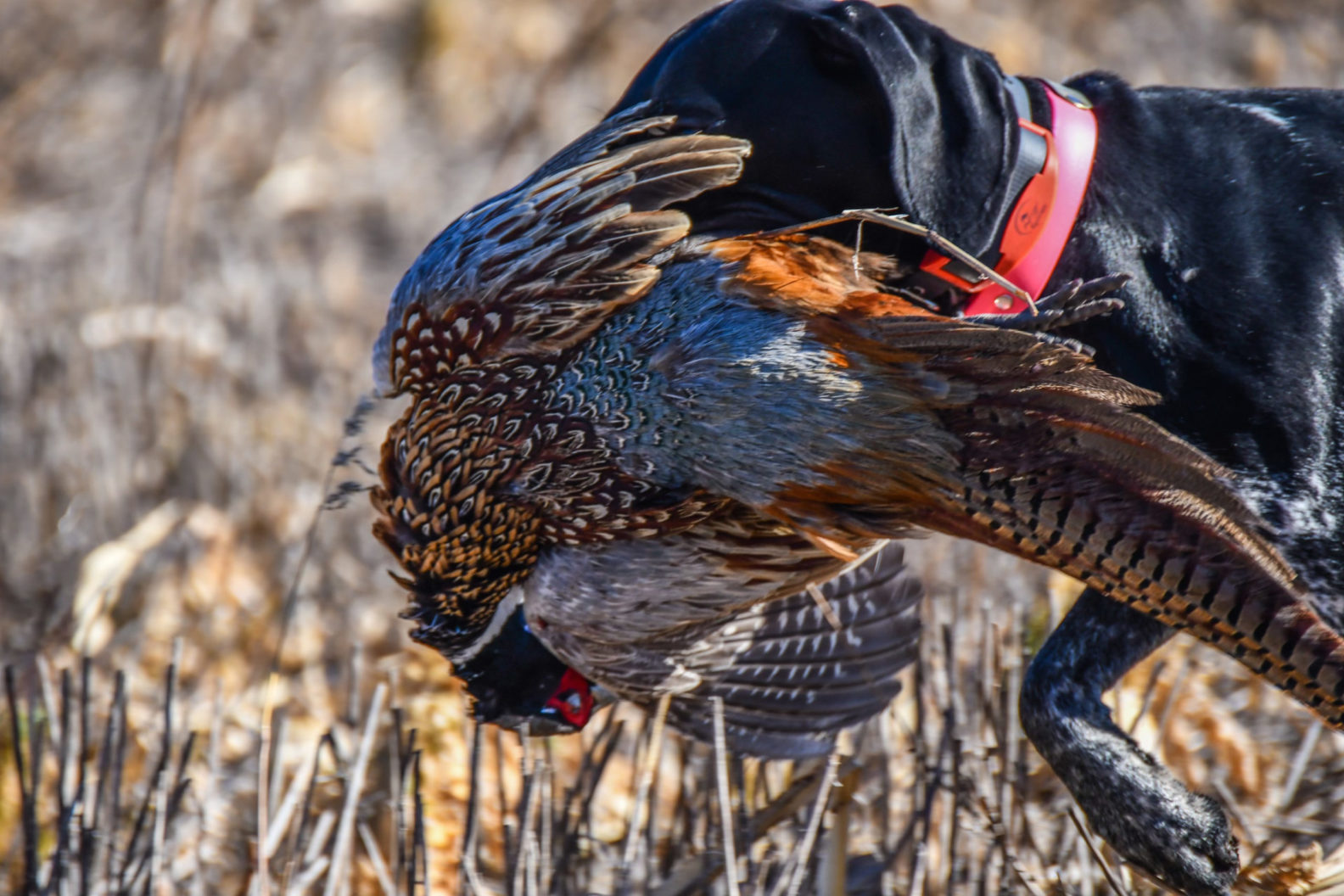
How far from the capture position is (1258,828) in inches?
135

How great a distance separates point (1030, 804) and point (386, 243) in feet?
16.9

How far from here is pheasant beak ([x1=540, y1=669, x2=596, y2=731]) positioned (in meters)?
3.18

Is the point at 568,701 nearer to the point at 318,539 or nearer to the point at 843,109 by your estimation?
the point at 843,109

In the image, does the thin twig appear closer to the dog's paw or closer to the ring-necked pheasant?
the ring-necked pheasant

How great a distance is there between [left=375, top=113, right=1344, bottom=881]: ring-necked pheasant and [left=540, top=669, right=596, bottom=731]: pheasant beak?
0.10 m

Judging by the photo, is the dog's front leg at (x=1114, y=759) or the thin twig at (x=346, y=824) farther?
the thin twig at (x=346, y=824)

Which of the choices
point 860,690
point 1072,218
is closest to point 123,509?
point 860,690

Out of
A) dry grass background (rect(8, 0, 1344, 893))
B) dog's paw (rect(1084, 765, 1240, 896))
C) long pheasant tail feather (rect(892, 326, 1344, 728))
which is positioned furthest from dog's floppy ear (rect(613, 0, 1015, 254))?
dry grass background (rect(8, 0, 1344, 893))

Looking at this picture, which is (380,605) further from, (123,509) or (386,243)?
(386,243)

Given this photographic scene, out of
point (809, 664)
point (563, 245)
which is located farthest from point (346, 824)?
point (563, 245)

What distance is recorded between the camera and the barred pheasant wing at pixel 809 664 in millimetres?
3371

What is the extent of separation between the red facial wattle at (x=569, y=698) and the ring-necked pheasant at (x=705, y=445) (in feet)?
0.33

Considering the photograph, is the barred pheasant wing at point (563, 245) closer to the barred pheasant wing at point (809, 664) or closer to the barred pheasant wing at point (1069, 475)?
the barred pheasant wing at point (1069, 475)

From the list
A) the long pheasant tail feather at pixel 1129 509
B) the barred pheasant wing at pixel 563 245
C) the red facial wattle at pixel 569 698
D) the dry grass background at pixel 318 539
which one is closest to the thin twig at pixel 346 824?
the dry grass background at pixel 318 539
